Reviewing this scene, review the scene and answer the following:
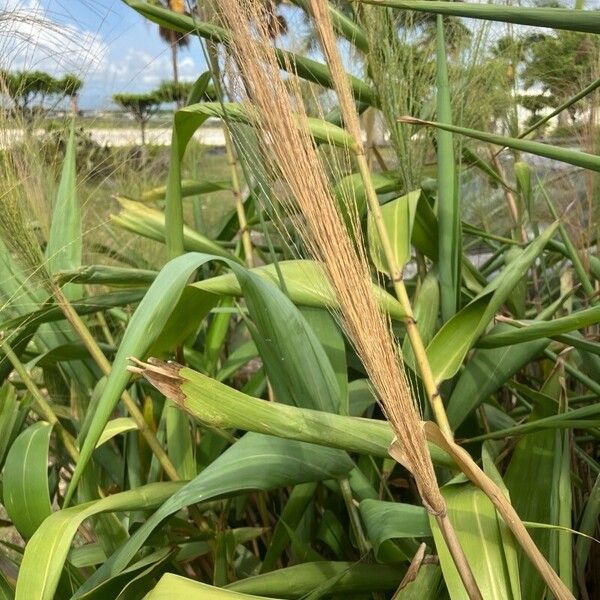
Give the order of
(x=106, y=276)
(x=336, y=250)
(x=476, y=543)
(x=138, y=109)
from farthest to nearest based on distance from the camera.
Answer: (x=138, y=109), (x=106, y=276), (x=476, y=543), (x=336, y=250)

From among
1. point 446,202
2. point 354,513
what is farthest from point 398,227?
point 354,513

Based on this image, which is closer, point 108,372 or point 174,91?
point 108,372

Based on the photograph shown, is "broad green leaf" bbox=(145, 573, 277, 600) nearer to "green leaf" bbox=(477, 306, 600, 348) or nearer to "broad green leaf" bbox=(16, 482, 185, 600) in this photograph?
"broad green leaf" bbox=(16, 482, 185, 600)

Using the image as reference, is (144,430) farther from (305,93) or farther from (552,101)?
(552,101)

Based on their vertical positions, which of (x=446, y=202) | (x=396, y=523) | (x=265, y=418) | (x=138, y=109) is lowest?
(x=396, y=523)

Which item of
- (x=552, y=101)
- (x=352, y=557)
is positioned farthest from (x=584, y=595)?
(x=552, y=101)

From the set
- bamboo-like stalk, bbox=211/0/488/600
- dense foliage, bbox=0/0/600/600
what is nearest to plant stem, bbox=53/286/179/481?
dense foliage, bbox=0/0/600/600

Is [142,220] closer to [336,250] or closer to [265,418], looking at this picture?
[265,418]

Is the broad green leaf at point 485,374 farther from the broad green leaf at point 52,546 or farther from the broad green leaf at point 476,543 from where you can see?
the broad green leaf at point 52,546
